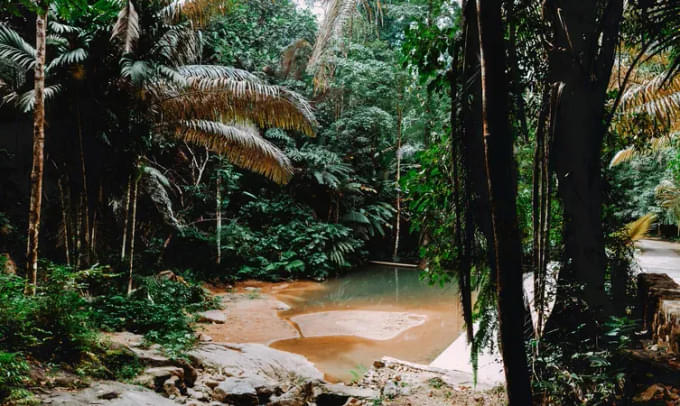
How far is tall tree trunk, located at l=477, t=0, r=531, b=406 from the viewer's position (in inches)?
71.0

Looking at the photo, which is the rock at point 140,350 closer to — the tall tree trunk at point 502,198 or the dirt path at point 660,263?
the tall tree trunk at point 502,198

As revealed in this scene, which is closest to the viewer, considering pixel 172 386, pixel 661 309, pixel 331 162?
pixel 661 309

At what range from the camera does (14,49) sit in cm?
619

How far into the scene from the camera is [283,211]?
47.8ft

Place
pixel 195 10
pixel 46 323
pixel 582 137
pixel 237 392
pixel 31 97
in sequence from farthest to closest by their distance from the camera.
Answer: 1. pixel 195 10
2. pixel 31 97
3. pixel 237 392
4. pixel 46 323
5. pixel 582 137

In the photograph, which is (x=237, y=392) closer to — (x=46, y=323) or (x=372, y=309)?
(x=46, y=323)

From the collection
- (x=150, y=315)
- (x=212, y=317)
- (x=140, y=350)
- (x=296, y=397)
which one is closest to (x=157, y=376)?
(x=140, y=350)

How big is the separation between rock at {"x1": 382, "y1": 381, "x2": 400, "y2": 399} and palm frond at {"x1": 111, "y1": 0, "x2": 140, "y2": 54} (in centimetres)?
576

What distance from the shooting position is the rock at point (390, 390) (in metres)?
4.23

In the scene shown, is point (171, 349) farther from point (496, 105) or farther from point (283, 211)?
point (283, 211)

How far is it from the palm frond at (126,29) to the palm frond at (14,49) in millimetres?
1216

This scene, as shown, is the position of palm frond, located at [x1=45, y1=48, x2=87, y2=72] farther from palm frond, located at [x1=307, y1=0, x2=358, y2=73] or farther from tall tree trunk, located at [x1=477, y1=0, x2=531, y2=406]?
tall tree trunk, located at [x1=477, y1=0, x2=531, y2=406]

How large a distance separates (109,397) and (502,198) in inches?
134

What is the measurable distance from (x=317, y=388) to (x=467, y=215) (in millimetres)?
3235
